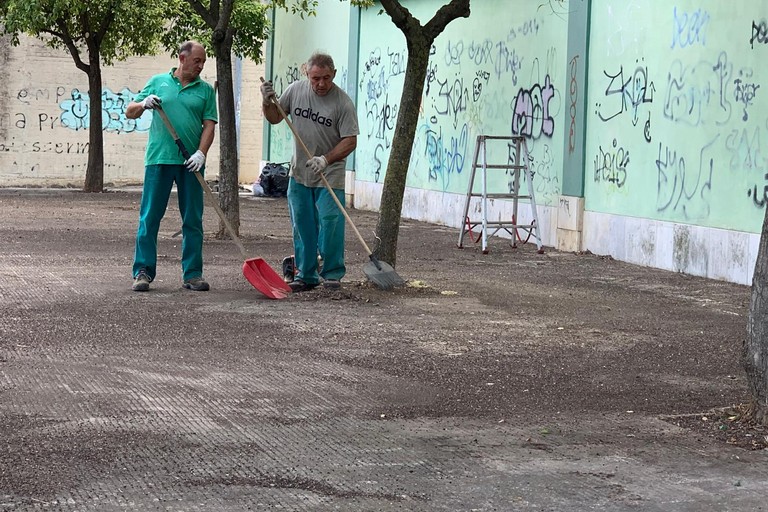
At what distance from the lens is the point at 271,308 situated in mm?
9352

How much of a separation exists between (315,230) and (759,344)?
200 inches

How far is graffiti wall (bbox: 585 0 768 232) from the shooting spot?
11844mm

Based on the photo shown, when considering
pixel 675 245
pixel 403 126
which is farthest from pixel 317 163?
pixel 675 245

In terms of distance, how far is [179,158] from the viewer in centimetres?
1003

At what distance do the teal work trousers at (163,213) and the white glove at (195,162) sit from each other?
0.24 metres

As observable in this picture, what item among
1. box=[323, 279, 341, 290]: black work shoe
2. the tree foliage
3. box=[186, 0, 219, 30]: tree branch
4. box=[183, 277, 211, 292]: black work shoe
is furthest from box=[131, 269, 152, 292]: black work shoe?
the tree foliage

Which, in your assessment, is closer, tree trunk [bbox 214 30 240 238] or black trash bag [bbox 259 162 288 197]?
tree trunk [bbox 214 30 240 238]

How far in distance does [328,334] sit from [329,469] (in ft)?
10.9

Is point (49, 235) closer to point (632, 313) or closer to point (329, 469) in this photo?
point (632, 313)

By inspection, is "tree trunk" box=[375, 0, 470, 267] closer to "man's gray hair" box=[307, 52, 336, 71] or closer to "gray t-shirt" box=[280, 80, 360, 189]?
"gray t-shirt" box=[280, 80, 360, 189]

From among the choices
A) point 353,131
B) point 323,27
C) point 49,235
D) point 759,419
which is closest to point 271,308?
point 353,131

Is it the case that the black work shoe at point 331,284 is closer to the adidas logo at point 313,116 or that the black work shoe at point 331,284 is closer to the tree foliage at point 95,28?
the adidas logo at point 313,116

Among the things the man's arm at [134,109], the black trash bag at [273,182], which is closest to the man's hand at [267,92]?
the man's arm at [134,109]

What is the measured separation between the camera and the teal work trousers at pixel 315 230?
10.1 meters
